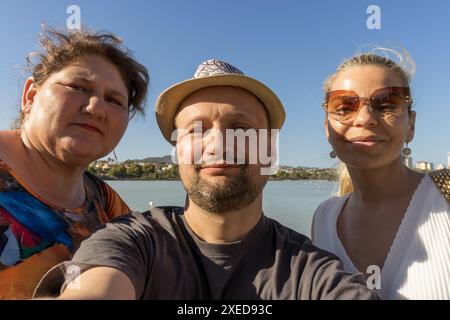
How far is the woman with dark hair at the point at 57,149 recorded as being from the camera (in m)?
2.21

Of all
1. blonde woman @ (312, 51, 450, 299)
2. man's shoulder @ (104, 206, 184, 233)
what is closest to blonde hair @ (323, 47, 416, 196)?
blonde woman @ (312, 51, 450, 299)

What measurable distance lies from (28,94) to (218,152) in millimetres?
1793

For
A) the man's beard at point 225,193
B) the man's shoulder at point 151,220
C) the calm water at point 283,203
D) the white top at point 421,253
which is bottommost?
the calm water at point 283,203

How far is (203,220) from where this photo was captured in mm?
2283

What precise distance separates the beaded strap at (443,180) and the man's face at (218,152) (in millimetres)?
1281

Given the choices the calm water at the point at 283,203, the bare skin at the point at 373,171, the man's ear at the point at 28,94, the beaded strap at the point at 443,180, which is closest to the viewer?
the beaded strap at the point at 443,180

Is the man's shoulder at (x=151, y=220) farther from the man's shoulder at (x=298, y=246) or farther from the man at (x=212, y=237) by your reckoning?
the man's shoulder at (x=298, y=246)

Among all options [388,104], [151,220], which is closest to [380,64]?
[388,104]

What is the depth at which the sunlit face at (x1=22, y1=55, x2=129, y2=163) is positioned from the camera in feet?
8.66

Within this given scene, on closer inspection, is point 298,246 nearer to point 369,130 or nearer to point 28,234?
point 369,130

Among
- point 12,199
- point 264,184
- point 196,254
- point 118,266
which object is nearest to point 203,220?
point 196,254

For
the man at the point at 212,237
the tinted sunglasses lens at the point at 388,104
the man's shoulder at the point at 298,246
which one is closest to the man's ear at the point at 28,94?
the man at the point at 212,237
